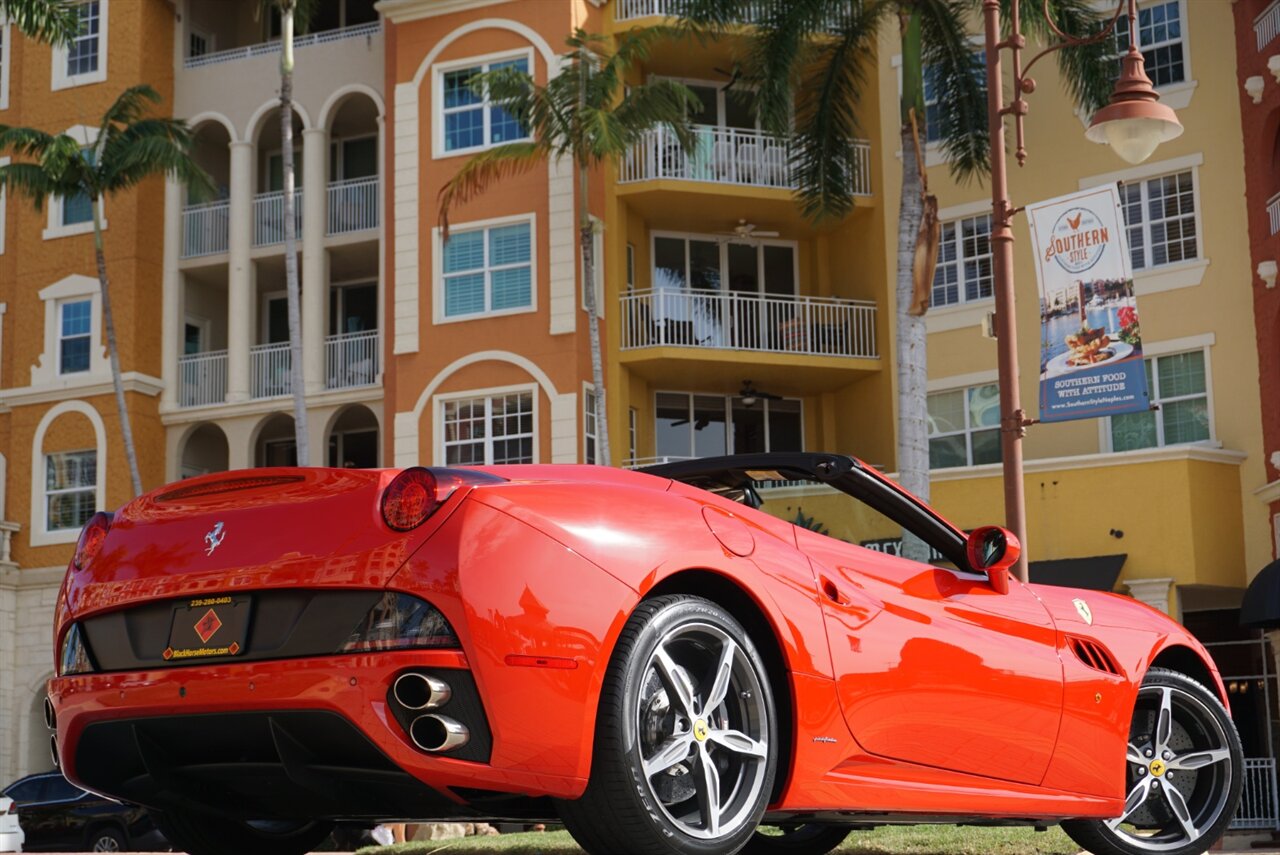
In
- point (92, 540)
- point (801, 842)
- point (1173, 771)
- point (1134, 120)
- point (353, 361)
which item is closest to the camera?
point (92, 540)

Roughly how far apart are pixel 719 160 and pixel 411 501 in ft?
95.6

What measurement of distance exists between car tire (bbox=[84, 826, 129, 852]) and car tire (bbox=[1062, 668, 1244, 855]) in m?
17.3

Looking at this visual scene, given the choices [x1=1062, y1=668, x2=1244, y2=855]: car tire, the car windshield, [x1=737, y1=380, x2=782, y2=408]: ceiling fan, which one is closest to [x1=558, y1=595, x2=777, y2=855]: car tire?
the car windshield

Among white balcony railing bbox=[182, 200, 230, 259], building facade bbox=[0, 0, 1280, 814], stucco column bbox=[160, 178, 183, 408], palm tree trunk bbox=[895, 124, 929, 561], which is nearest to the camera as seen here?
palm tree trunk bbox=[895, 124, 929, 561]

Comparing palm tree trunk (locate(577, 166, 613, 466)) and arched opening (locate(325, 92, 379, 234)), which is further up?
arched opening (locate(325, 92, 379, 234))

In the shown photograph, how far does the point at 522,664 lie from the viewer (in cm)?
456

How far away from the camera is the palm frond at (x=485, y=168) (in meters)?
28.9

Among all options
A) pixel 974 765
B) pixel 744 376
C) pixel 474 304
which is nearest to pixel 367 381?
pixel 474 304

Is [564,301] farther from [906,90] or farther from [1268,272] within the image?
[1268,272]

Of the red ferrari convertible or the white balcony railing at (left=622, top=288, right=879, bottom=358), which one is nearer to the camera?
the red ferrari convertible

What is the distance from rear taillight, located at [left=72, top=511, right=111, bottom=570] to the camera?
5.39m

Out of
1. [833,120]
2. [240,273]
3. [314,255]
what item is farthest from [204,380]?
[833,120]

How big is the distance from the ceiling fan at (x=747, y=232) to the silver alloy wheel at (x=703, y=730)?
97.9 ft

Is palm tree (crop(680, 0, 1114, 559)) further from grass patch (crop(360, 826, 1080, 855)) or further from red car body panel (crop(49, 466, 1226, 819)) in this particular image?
red car body panel (crop(49, 466, 1226, 819))
